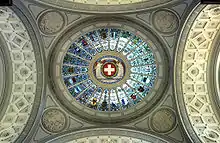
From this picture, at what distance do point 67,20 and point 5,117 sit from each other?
22.0 ft

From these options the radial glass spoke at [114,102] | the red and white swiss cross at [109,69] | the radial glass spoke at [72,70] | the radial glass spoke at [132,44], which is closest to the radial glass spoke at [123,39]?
the radial glass spoke at [132,44]

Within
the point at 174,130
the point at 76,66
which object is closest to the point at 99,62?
the point at 76,66

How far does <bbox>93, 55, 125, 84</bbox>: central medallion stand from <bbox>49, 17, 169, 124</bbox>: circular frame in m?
2.14

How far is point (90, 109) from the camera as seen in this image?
63.8 ft

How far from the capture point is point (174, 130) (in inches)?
705

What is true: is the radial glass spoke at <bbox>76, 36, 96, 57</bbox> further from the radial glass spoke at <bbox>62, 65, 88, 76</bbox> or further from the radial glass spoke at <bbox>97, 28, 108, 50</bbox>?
the radial glass spoke at <bbox>62, 65, 88, 76</bbox>

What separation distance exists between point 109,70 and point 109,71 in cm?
7

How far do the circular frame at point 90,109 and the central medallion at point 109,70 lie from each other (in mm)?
2137

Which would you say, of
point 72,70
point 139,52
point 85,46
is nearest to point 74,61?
point 72,70

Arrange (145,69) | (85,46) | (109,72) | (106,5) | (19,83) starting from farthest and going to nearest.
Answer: (109,72) → (145,69) → (85,46) → (19,83) → (106,5)

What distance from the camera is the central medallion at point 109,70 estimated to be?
19.7 m

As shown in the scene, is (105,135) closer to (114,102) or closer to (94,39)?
(114,102)

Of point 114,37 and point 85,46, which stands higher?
point 114,37

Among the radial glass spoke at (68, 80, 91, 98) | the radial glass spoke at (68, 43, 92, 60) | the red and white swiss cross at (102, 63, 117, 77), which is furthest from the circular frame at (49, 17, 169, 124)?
the red and white swiss cross at (102, 63, 117, 77)
